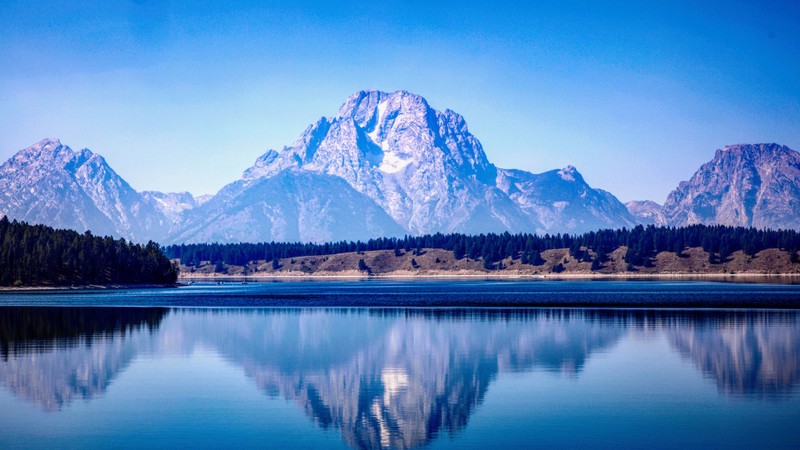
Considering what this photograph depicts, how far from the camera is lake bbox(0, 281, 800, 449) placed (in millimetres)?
33875

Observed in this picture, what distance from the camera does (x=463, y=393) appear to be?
43.7 meters

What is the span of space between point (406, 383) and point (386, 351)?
16.0 meters

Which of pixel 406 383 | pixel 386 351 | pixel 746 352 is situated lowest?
pixel 406 383

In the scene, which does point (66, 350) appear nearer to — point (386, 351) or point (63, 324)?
point (386, 351)

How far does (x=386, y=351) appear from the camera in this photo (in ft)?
206

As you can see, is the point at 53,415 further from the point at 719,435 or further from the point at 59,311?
the point at 59,311

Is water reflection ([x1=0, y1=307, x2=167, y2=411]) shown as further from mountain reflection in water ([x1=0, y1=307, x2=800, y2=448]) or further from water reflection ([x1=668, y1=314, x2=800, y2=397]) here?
water reflection ([x1=668, y1=314, x2=800, y2=397])

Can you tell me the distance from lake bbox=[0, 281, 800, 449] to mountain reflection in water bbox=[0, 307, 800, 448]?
0.18 meters

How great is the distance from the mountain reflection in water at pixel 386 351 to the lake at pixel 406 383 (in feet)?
0.60

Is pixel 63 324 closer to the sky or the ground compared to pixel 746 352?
closer to the ground

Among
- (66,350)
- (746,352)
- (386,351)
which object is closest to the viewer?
(746,352)

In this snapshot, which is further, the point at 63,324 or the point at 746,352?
the point at 63,324

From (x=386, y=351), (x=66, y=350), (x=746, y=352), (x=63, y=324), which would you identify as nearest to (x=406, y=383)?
(x=386, y=351)

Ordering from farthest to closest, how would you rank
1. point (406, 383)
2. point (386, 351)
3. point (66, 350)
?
1. point (66, 350)
2. point (386, 351)
3. point (406, 383)
